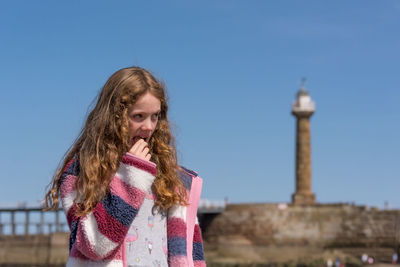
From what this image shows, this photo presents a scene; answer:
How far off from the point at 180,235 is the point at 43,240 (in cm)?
3888

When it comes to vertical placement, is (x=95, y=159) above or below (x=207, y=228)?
below

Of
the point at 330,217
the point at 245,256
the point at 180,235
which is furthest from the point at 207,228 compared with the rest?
the point at 180,235

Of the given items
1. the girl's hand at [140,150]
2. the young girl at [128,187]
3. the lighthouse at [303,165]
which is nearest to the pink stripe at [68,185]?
the young girl at [128,187]

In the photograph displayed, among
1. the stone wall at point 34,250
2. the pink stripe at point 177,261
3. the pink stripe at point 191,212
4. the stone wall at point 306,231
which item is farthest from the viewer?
the stone wall at point 34,250

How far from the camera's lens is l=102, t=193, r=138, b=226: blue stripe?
2654mm

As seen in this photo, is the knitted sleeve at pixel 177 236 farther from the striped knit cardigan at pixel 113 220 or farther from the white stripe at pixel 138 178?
the white stripe at pixel 138 178

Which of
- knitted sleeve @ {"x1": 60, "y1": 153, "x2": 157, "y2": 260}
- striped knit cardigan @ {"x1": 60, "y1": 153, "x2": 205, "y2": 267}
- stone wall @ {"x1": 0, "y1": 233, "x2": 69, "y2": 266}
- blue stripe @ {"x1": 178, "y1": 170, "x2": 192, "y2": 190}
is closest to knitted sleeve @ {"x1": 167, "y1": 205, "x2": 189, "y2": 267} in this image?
striped knit cardigan @ {"x1": 60, "y1": 153, "x2": 205, "y2": 267}

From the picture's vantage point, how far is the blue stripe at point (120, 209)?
265 cm

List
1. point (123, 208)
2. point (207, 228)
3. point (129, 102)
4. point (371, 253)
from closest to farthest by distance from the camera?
point (123, 208) → point (129, 102) → point (371, 253) → point (207, 228)

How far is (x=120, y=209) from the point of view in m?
2.66

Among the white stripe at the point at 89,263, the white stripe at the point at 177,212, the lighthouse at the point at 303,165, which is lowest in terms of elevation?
the white stripe at the point at 89,263

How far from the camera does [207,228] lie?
41.1 m

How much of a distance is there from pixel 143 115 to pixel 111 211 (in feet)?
1.47

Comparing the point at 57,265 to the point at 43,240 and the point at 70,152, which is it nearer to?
the point at 43,240
